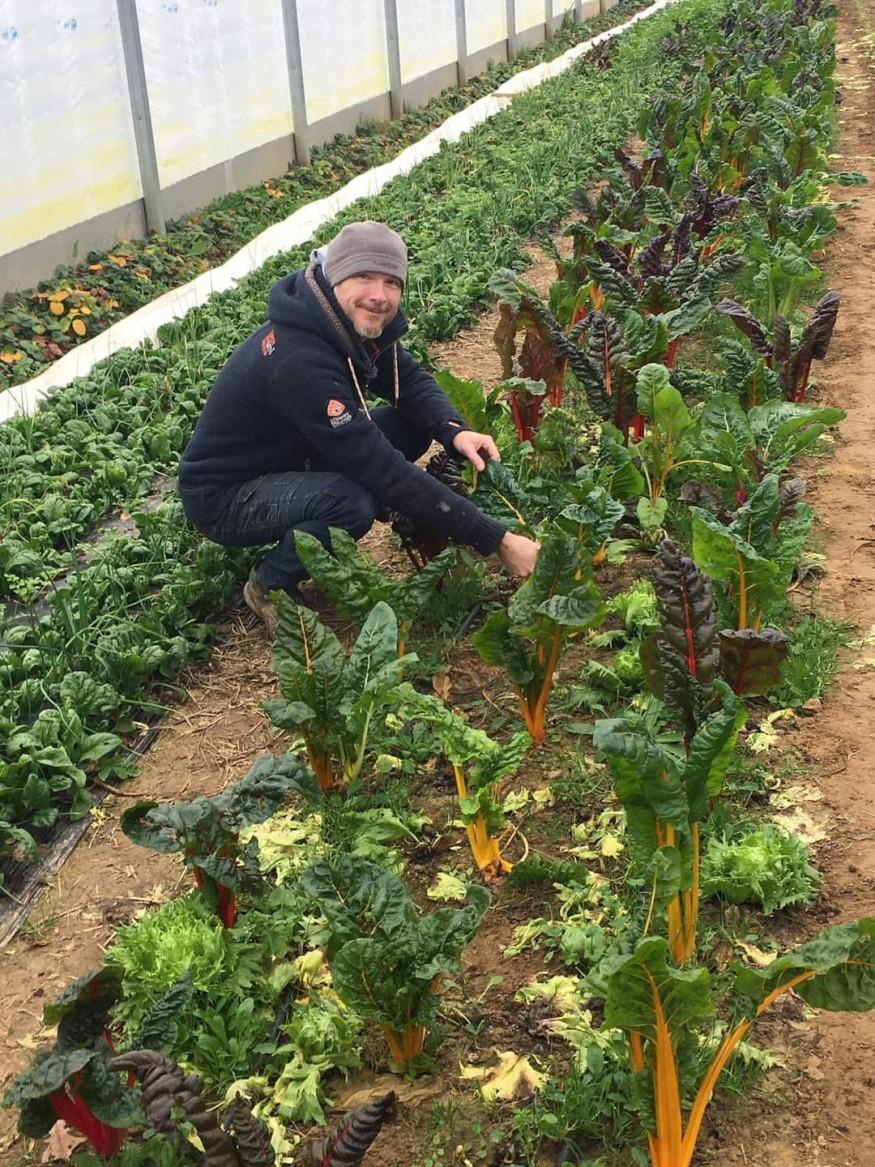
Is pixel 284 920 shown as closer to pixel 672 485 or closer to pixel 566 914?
pixel 566 914

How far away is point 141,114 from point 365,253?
6.30 metres

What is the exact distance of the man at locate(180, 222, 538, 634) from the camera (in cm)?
357

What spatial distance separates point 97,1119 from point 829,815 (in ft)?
6.43

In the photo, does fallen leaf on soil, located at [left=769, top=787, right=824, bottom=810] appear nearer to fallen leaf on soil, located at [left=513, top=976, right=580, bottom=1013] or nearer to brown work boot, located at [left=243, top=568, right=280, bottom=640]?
fallen leaf on soil, located at [left=513, top=976, right=580, bottom=1013]

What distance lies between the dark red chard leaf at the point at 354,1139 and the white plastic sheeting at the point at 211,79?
28.6 feet

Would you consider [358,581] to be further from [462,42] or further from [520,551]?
[462,42]

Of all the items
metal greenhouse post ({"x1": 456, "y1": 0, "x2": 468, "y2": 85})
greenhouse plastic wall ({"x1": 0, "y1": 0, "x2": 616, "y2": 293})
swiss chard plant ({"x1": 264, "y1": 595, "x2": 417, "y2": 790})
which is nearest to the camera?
swiss chard plant ({"x1": 264, "y1": 595, "x2": 417, "y2": 790})

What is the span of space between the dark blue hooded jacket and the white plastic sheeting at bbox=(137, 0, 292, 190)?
6170 mm

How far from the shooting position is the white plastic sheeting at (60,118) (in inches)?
295

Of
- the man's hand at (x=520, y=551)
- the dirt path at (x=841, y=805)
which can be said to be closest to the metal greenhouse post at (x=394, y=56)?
the dirt path at (x=841, y=805)

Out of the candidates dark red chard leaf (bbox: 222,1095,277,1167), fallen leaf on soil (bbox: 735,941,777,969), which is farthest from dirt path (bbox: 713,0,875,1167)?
A: dark red chard leaf (bbox: 222,1095,277,1167)

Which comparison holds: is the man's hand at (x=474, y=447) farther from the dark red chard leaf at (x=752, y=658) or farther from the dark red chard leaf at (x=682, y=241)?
the dark red chard leaf at (x=682, y=241)

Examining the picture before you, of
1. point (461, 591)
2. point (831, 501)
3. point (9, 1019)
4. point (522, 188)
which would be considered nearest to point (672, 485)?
point (831, 501)

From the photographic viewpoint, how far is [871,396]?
5.53 metres
